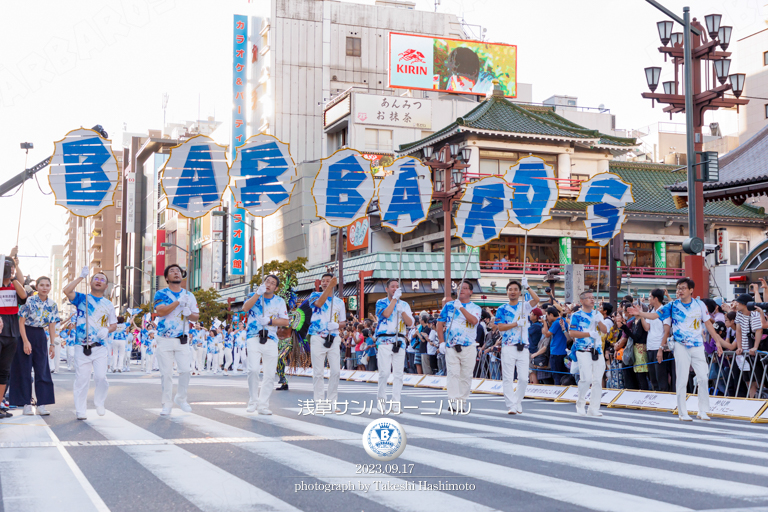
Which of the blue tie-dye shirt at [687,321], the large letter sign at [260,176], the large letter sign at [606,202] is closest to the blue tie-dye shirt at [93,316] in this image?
the large letter sign at [260,176]

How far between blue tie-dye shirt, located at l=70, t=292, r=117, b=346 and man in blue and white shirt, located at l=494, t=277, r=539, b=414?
570 centimetres

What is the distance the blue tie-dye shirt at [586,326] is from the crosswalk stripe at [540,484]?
5048 millimetres

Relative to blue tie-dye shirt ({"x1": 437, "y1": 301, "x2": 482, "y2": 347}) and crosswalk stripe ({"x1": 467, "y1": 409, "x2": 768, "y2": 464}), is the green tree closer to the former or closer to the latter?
blue tie-dye shirt ({"x1": 437, "y1": 301, "x2": 482, "y2": 347})

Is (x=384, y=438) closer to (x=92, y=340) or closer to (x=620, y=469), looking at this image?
(x=620, y=469)

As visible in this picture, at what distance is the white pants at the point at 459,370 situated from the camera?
39.4ft

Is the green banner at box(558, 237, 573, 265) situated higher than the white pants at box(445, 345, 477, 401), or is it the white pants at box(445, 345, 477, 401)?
the green banner at box(558, 237, 573, 265)

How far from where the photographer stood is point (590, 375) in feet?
40.2

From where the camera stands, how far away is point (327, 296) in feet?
37.4

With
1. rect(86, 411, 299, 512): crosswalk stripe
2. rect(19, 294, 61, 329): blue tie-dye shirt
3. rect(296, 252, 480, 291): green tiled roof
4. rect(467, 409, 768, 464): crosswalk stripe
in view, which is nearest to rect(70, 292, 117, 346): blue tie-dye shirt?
rect(19, 294, 61, 329): blue tie-dye shirt

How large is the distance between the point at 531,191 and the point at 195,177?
818 cm

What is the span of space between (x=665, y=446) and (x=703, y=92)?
1142 cm

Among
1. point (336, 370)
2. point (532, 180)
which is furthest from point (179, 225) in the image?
point (336, 370)

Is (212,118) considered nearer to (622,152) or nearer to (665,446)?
(622,152)

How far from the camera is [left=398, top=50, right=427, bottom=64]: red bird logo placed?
166 ft
